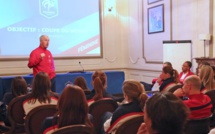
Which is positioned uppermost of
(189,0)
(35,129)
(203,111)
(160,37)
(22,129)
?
(189,0)

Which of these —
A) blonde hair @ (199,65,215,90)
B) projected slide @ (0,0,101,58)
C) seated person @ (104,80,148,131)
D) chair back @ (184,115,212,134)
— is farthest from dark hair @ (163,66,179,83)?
projected slide @ (0,0,101,58)

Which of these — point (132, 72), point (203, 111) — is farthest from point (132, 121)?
point (132, 72)

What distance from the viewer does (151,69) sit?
21.9 feet

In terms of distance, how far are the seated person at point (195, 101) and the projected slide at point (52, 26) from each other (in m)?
4.87

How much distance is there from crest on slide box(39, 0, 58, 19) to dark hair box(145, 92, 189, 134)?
19.2 ft

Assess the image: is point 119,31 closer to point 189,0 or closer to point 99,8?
point 99,8

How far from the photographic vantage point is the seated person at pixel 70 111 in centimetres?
170

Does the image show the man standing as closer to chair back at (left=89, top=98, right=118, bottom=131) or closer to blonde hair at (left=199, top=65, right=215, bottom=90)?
chair back at (left=89, top=98, right=118, bottom=131)

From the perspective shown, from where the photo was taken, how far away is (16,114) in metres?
2.84

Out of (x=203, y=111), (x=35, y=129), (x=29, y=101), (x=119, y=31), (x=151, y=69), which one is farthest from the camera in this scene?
(x=119, y=31)

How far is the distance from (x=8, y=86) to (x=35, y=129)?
Result: 3.16 metres

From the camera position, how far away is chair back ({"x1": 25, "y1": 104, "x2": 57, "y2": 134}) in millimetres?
2291

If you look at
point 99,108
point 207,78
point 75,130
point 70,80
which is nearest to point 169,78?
point 207,78

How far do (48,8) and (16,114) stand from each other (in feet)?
14.0
